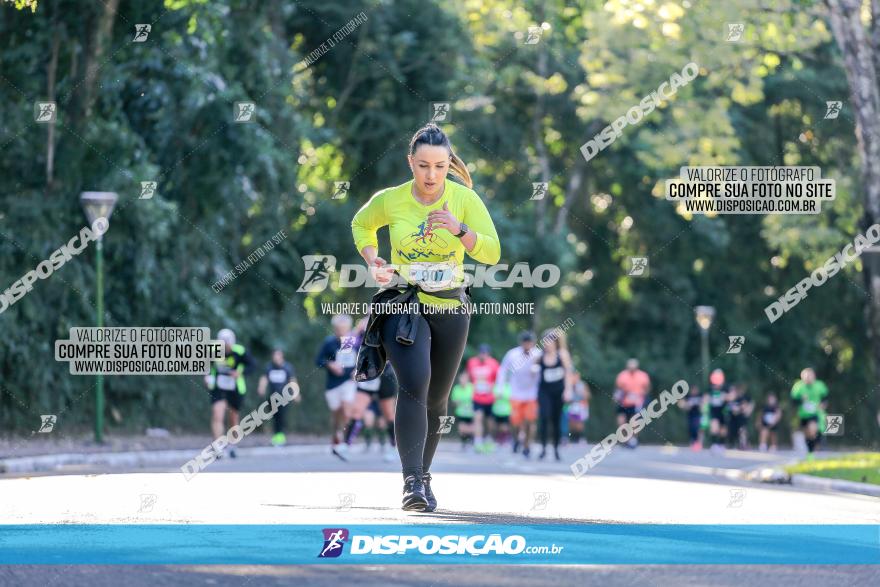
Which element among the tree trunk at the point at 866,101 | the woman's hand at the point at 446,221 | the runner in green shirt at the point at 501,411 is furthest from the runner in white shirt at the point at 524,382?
the woman's hand at the point at 446,221

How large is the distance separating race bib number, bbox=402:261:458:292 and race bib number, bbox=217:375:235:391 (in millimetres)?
13313

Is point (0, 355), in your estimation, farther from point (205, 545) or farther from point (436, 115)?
point (205, 545)

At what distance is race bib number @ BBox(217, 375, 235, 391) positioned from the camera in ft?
72.0

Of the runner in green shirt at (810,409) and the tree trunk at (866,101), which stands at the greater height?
the tree trunk at (866,101)

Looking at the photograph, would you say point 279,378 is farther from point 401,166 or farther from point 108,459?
point 401,166

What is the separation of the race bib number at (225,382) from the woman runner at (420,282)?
13.1 meters

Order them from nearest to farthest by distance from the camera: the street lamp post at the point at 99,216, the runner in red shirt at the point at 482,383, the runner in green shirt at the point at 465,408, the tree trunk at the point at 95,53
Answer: the street lamp post at the point at 99,216
the tree trunk at the point at 95,53
the runner in red shirt at the point at 482,383
the runner in green shirt at the point at 465,408

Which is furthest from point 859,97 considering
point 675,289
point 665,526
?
point 675,289

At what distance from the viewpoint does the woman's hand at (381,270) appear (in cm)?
886

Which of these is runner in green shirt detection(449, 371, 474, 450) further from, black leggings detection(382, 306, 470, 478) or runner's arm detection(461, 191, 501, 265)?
runner's arm detection(461, 191, 501, 265)

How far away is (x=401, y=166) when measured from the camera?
112 ft

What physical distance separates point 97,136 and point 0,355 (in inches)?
139

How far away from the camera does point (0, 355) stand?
22844 millimetres

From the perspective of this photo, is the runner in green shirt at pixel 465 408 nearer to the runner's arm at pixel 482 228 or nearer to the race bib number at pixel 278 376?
the race bib number at pixel 278 376
